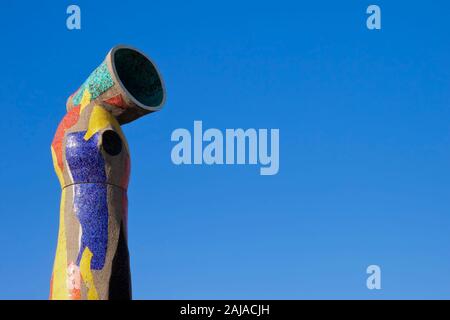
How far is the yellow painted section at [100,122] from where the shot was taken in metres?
15.1

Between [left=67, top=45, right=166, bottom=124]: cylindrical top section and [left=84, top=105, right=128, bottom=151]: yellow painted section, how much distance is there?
18cm

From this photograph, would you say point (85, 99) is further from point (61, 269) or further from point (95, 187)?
point (61, 269)

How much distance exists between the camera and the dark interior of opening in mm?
16273

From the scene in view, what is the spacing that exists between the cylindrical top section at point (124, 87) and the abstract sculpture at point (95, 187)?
2 cm

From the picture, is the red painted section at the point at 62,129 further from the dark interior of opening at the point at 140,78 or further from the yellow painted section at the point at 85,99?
the dark interior of opening at the point at 140,78

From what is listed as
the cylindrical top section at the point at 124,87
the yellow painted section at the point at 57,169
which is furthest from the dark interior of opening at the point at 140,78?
the yellow painted section at the point at 57,169

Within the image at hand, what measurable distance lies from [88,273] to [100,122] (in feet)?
8.88

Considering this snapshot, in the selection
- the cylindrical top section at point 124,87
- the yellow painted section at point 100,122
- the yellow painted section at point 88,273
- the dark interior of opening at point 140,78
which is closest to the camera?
the yellow painted section at point 88,273

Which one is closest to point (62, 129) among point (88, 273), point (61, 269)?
point (61, 269)

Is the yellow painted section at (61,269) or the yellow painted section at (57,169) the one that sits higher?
the yellow painted section at (57,169)

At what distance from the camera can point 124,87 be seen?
15609 mm
